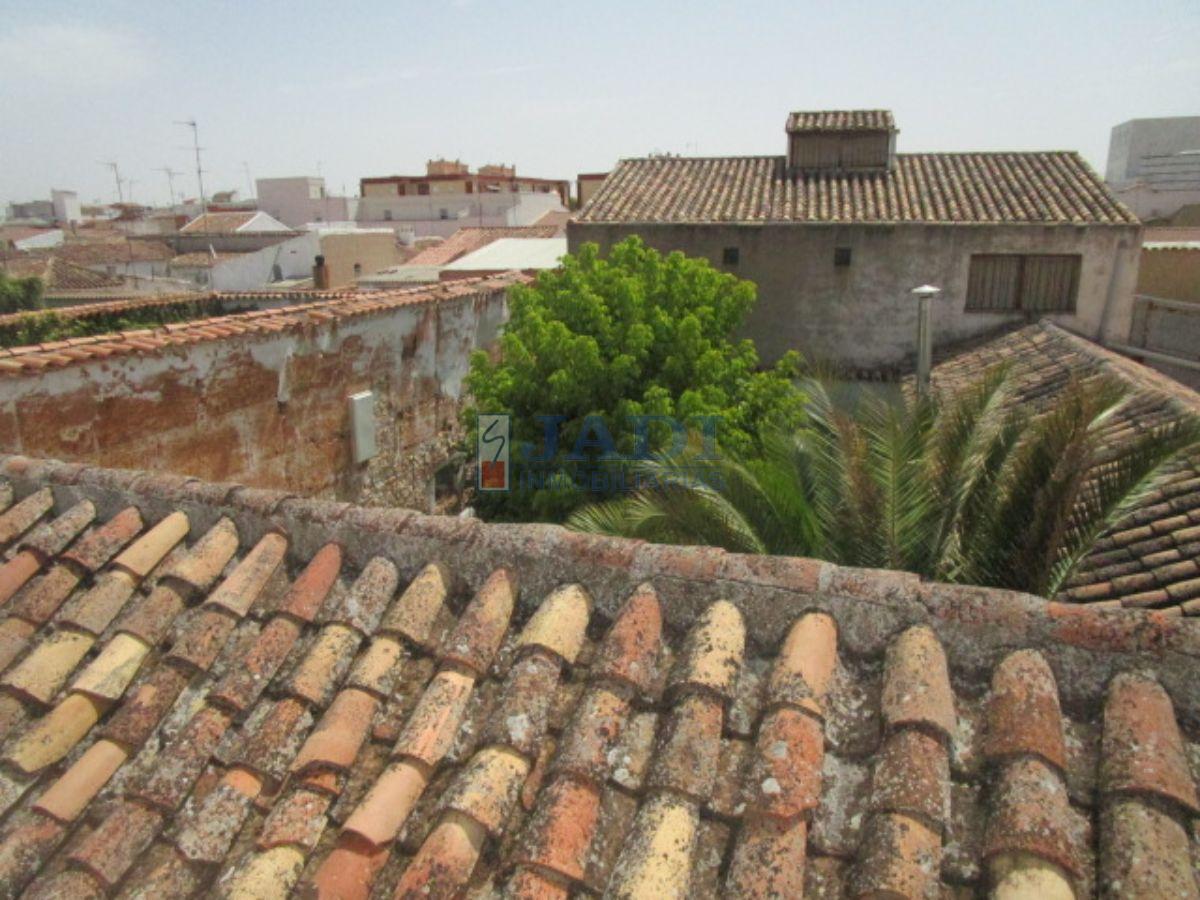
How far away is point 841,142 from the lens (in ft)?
59.1

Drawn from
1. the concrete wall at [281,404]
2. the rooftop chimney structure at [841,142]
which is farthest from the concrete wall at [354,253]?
the concrete wall at [281,404]

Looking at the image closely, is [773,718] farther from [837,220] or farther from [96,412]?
[837,220]

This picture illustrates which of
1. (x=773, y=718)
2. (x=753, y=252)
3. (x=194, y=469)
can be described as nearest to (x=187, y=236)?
(x=753, y=252)

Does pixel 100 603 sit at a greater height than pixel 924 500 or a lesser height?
greater

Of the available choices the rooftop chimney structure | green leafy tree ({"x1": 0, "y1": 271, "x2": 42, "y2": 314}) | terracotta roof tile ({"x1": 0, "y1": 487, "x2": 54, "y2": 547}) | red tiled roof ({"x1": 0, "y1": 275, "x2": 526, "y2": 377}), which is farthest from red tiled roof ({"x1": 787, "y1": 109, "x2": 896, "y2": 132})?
green leafy tree ({"x1": 0, "y1": 271, "x2": 42, "y2": 314})

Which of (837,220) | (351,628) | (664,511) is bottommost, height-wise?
(664,511)

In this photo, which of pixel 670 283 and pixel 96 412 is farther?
pixel 670 283

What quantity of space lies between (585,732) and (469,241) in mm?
28380

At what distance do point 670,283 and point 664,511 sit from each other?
239 inches

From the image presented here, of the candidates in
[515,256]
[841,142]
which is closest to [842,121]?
[841,142]

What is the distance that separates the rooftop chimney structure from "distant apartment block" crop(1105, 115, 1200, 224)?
20.5 m

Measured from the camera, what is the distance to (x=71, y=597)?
348cm

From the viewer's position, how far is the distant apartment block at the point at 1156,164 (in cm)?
3200

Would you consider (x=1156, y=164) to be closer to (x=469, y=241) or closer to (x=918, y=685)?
(x=469, y=241)
